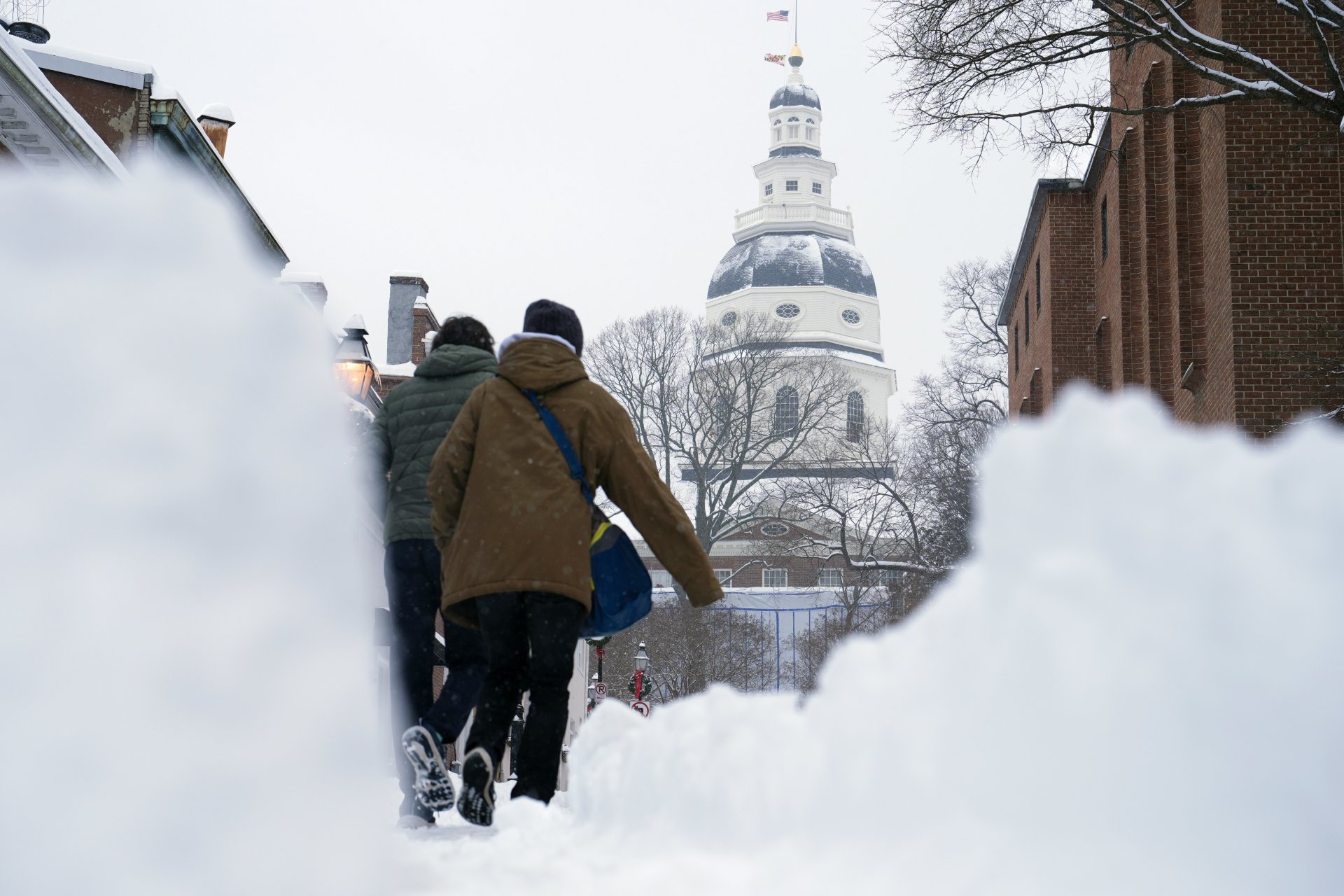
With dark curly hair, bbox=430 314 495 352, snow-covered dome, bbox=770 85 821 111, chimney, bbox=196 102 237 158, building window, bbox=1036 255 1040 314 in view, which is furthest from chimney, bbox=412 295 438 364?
snow-covered dome, bbox=770 85 821 111

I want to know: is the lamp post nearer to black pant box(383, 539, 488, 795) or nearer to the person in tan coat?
black pant box(383, 539, 488, 795)

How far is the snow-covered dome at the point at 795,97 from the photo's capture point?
135 m

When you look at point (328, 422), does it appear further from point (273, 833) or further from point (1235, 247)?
point (1235, 247)

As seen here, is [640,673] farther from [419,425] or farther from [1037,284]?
[419,425]

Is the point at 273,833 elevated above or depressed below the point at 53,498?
below

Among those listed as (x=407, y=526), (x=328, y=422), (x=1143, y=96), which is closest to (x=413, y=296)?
(x=1143, y=96)

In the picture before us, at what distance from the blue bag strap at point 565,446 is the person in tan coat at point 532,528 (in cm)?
2

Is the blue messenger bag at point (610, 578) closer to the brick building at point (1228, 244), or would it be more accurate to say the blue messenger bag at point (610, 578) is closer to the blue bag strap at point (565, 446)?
the blue bag strap at point (565, 446)

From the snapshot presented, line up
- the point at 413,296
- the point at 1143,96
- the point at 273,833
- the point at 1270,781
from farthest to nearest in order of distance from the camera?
the point at 413,296 → the point at 1143,96 → the point at 273,833 → the point at 1270,781

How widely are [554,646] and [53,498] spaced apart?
9.61 feet

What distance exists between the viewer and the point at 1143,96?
23.7m

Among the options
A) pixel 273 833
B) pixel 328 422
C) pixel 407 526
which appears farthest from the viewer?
pixel 407 526

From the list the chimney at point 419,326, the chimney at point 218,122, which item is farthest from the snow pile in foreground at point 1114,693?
the chimney at point 419,326

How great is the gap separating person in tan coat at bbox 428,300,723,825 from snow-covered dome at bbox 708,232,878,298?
4325 inches
